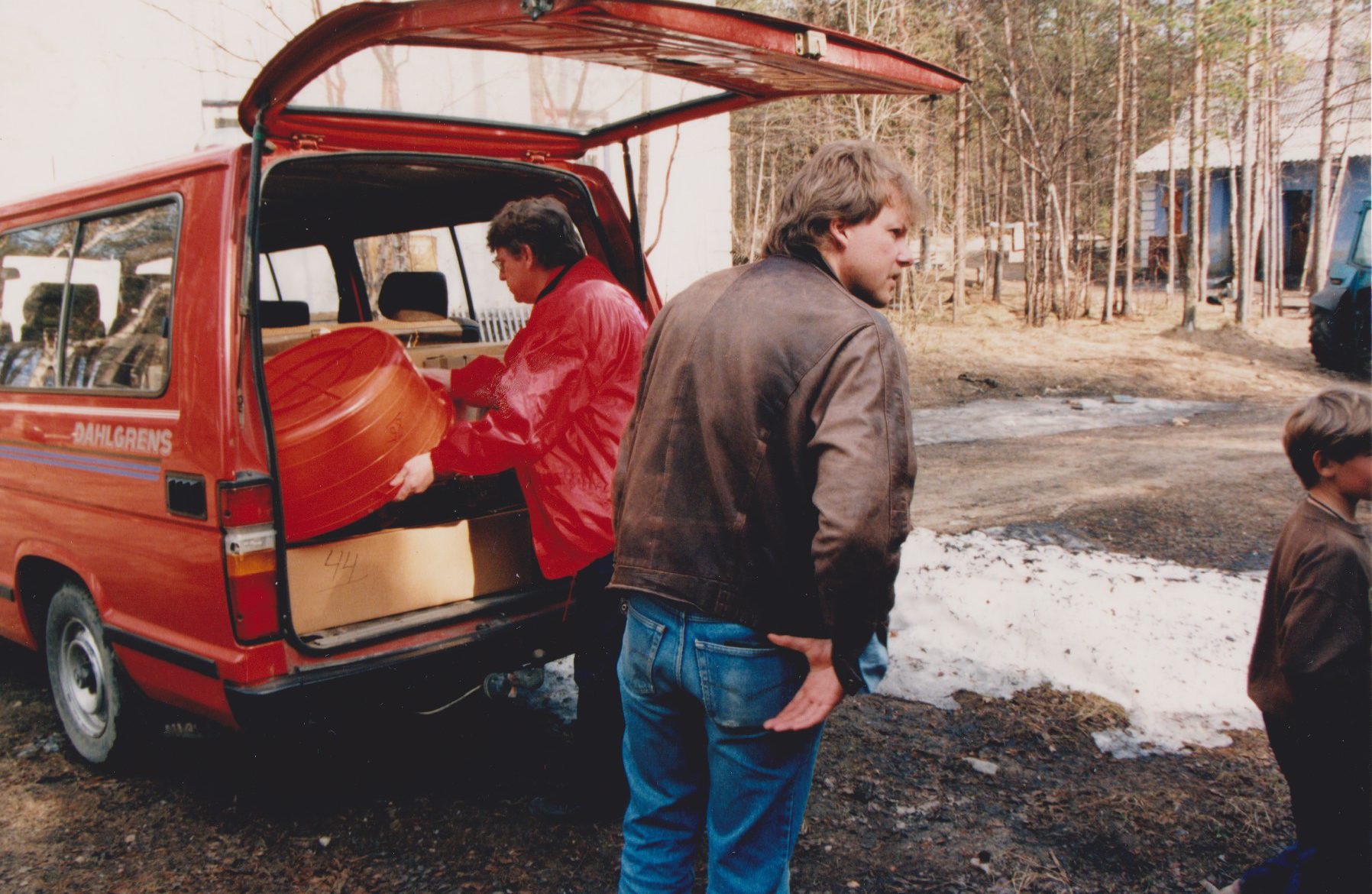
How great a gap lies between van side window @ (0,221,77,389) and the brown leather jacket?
255 centimetres

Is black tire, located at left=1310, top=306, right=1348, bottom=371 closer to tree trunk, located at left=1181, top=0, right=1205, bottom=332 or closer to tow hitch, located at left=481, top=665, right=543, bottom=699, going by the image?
tree trunk, located at left=1181, top=0, right=1205, bottom=332

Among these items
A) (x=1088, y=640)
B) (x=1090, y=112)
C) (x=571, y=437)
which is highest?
(x=1090, y=112)

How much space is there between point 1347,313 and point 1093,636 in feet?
36.5

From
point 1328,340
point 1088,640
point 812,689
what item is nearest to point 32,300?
point 812,689

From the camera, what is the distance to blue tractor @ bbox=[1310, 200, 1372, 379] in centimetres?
1271

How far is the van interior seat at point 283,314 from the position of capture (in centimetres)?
505

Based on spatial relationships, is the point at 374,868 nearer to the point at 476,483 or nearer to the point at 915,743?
the point at 476,483

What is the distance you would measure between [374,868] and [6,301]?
8.23 ft

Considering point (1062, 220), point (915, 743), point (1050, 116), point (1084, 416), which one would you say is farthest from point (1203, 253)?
point (915, 743)

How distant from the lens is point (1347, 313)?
12.9m

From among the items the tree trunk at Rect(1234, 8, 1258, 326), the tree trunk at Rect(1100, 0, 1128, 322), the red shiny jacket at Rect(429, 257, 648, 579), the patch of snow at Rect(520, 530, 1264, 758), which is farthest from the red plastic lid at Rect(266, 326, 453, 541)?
the tree trunk at Rect(1100, 0, 1128, 322)

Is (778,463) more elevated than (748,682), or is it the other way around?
(778,463)

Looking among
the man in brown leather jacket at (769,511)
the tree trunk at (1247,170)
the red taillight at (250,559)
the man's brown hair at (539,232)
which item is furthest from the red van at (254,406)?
the tree trunk at (1247,170)

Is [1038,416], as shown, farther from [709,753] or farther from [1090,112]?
[1090,112]
